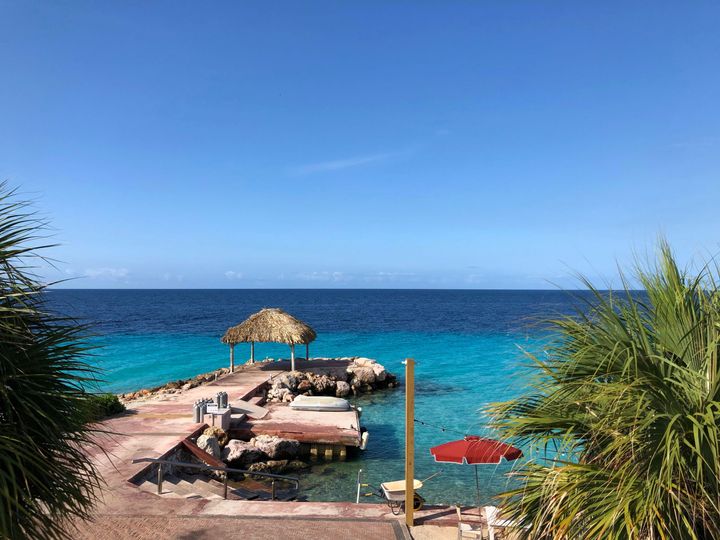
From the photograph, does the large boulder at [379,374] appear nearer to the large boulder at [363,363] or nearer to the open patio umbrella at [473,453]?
the large boulder at [363,363]

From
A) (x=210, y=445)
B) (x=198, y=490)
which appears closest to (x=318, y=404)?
(x=210, y=445)

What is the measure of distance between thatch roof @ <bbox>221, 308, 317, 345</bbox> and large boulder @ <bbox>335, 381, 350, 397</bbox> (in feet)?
9.68

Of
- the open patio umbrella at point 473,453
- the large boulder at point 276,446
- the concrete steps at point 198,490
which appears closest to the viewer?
the open patio umbrella at point 473,453

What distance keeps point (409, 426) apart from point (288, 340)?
17230 millimetres

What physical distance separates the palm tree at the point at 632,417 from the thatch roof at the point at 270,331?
21.8 meters

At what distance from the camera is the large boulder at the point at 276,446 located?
586 inches

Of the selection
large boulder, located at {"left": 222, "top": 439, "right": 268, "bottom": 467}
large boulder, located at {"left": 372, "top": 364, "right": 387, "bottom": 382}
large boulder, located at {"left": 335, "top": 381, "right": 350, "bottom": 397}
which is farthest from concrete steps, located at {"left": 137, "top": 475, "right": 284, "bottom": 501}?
large boulder, located at {"left": 372, "top": 364, "right": 387, "bottom": 382}

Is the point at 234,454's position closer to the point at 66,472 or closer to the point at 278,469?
the point at 278,469

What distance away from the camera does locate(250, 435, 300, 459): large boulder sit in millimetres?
14883

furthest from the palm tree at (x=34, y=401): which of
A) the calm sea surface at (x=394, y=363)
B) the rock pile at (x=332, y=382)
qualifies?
the rock pile at (x=332, y=382)

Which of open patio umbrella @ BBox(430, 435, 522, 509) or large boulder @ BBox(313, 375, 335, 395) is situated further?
Answer: large boulder @ BBox(313, 375, 335, 395)

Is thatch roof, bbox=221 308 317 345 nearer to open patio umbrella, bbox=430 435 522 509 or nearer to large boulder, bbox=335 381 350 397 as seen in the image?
large boulder, bbox=335 381 350 397

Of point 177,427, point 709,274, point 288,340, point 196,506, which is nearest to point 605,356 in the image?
point 709,274

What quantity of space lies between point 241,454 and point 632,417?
42.6 feet
